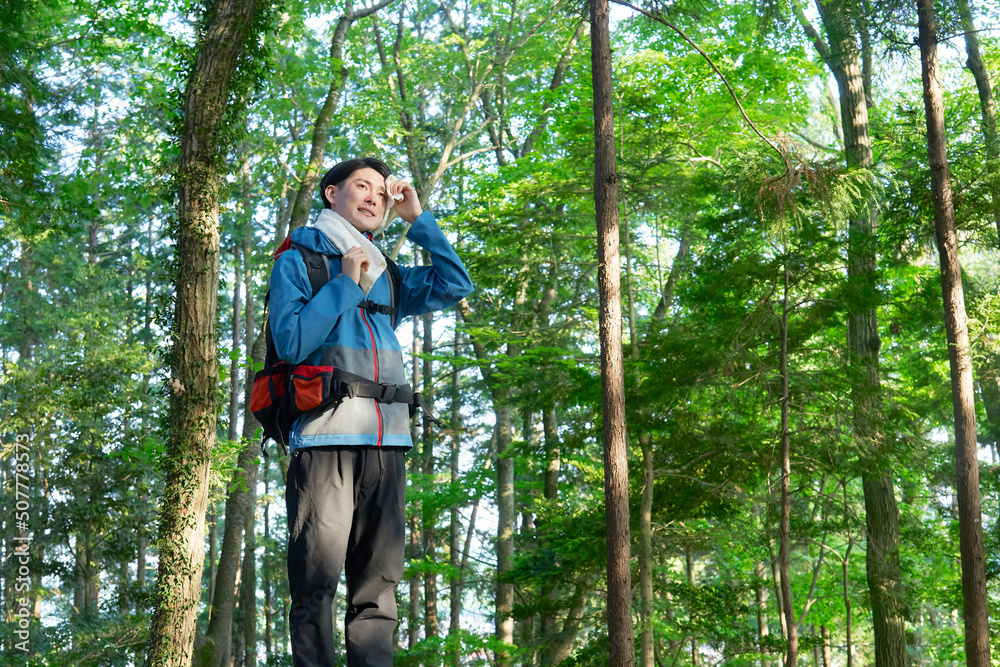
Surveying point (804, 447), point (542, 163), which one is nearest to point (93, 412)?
point (542, 163)

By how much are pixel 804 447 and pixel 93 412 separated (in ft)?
35.6

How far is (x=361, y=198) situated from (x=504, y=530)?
411 inches

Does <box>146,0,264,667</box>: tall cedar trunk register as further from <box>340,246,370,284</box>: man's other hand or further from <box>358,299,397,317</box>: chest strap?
<box>340,246,370,284</box>: man's other hand

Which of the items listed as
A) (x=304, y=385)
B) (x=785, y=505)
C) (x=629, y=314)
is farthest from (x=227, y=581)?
(x=304, y=385)

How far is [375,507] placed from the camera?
2531mm

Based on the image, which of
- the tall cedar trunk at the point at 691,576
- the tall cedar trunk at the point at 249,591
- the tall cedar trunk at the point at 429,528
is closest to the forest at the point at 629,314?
the tall cedar trunk at the point at 691,576

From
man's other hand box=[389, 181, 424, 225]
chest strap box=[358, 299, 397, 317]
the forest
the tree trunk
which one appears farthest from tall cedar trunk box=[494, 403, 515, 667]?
chest strap box=[358, 299, 397, 317]

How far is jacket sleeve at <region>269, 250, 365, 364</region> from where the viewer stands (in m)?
2.37

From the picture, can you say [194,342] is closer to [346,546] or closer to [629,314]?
[346,546]

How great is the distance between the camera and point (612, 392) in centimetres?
655

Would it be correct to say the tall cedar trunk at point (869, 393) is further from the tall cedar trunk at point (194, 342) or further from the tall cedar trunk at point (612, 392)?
the tall cedar trunk at point (194, 342)

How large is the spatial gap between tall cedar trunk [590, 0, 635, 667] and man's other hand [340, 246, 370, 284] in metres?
4.27

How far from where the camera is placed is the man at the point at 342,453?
2.37m

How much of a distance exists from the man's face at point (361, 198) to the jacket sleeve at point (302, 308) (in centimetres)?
37
